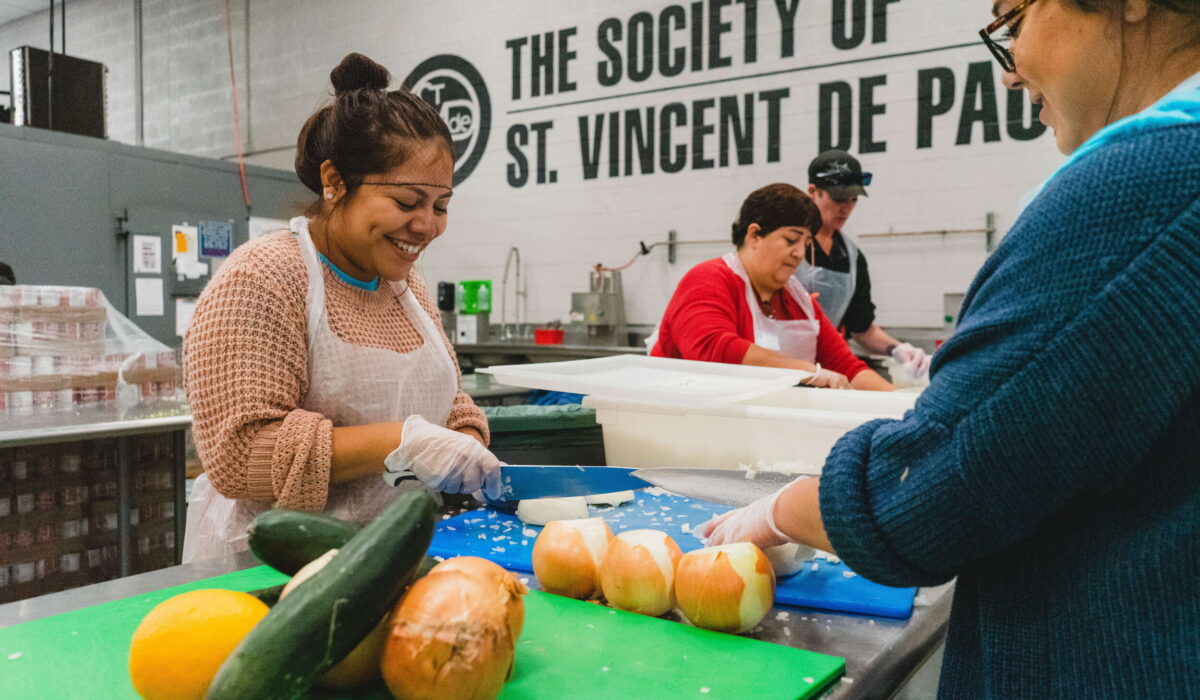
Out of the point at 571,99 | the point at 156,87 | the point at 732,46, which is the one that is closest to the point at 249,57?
the point at 156,87

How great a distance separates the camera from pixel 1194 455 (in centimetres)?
67

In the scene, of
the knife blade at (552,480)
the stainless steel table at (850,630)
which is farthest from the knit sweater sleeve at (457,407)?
the stainless steel table at (850,630)

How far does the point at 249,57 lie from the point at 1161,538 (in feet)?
26.4

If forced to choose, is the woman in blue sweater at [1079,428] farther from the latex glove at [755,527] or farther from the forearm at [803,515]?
the latex glove at [755,527]

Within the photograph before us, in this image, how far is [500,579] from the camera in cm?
78

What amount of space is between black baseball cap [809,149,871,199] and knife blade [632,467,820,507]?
2.42 metres

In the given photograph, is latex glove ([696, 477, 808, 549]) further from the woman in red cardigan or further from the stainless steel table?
the woman in red cardigan

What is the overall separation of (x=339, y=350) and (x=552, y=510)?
0.50 meters

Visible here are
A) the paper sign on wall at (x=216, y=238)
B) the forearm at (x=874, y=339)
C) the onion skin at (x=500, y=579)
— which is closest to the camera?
the onion skin at (x=500, y=579)

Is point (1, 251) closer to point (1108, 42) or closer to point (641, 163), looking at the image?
point (641, 163)

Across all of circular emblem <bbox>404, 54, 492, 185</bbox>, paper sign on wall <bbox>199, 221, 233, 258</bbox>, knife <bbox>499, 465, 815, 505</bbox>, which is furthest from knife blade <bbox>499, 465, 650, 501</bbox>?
circular emblem <bbox>404, 54, 492, 185</bbox>

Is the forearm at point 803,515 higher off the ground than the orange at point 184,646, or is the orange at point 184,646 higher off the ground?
the forearm at point 803,515

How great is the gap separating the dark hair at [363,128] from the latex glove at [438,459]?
498mm

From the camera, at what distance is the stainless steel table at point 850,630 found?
0.91m
